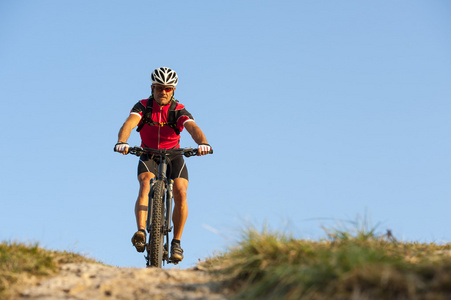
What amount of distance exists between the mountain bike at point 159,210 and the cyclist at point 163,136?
0.52 feet

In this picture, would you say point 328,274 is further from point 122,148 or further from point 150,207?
point 122,148

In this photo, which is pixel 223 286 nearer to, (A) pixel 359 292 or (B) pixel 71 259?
(A) pixel 359 292

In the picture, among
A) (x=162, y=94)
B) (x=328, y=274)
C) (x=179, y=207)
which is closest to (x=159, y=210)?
(x=179, y=207)

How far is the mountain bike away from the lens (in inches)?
266

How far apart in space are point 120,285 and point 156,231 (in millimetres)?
2381

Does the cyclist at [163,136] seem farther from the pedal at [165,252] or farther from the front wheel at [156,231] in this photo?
the front wheel at [156,231]

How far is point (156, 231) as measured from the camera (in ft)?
22.2

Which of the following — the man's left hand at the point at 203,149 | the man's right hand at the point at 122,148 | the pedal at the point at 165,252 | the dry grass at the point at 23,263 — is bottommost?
the dry grass at the point at 23,263

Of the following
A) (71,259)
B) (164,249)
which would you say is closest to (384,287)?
(71,259)

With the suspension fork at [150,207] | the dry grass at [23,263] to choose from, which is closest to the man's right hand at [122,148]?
the suspension fork at [150,207]

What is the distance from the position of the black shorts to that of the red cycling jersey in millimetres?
409

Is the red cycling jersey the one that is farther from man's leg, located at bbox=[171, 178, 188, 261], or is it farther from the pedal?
the pedal

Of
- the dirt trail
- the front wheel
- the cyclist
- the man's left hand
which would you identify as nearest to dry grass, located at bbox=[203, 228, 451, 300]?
the dirt trail

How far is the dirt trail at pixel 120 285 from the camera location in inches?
161
